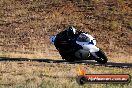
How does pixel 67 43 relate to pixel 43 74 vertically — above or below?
above

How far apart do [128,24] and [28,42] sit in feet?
36.8

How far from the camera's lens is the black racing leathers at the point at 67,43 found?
86.1 ft

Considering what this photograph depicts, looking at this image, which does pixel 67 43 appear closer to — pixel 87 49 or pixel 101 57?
pixel 87 49

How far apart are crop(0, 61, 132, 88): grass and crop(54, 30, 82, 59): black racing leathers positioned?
803mm

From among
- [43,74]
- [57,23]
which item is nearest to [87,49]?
[43,74]

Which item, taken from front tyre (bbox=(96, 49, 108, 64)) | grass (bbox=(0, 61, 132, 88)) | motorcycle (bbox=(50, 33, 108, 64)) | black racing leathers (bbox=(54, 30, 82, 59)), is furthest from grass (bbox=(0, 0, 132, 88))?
motorcycle (bbox=(50, 33, 108, 64))

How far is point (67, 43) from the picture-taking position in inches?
1047

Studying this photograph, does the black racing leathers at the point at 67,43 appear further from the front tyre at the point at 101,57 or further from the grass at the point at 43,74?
the front tyre at the point at 101,57

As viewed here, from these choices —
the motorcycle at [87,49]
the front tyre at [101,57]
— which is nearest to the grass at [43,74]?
the front tyre at [101,57]

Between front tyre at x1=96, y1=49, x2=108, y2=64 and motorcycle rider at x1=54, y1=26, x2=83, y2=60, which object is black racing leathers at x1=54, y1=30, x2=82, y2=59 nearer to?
motorcycle rider at x1=54, y1=26, x2=83, y2=60

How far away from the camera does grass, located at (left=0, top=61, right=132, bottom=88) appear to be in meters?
20.0

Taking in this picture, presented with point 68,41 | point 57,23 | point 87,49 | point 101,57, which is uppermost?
point 68,41

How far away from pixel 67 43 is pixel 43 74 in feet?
11.3

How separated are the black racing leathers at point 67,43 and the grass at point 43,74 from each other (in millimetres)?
803
